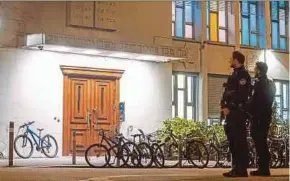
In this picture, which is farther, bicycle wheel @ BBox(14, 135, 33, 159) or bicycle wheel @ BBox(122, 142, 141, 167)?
bicycle wheel @ BBox(14, 135, 33, 159)

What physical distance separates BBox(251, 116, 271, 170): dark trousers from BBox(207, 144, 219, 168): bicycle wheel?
8.52m

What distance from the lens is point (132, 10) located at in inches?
943

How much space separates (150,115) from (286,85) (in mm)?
7915

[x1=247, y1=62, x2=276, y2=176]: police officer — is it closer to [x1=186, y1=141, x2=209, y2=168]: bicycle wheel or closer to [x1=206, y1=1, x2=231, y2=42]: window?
[x1=186, y1=141, x2=209, y2=168]: bicycle wheel

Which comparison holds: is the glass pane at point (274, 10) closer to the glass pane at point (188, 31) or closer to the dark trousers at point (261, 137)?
the glass pane at point (188, 31)

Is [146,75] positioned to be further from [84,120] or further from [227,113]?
[227,113]

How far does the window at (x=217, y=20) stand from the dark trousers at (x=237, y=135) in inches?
669

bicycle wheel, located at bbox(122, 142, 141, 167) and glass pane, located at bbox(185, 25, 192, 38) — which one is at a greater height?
glass pane, located at bbox(185, 25, 192, 38)

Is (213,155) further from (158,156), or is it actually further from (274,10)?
(274,10)

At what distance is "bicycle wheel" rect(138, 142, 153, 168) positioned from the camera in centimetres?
1744

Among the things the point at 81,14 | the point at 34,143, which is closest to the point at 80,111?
the point at 34,143

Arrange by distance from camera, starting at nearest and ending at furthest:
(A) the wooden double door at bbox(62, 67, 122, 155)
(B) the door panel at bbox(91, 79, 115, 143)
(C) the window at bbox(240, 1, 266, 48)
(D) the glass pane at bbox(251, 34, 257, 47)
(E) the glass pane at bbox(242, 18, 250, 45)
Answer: (A) the wooden double door at bbox(62, 67, 122, 155)
(B) the door panel at bbox(91, 79, 115, 143)
(E) the glass pane at bbox(242, 18, 250, 45)
(C) the window at bbox(240, 1, 266, 48)
(D) the glass pane at bbox(251, 34, 257, 47)

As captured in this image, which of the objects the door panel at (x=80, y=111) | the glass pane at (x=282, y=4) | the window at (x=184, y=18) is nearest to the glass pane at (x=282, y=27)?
the glass pane at (x=282, y=4)

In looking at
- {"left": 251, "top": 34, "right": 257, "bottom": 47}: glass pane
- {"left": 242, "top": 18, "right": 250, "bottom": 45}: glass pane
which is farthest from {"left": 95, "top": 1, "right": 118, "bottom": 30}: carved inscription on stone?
{"left": 251, "top": 34, "right": 257, "bottom": 47}: glass pane
